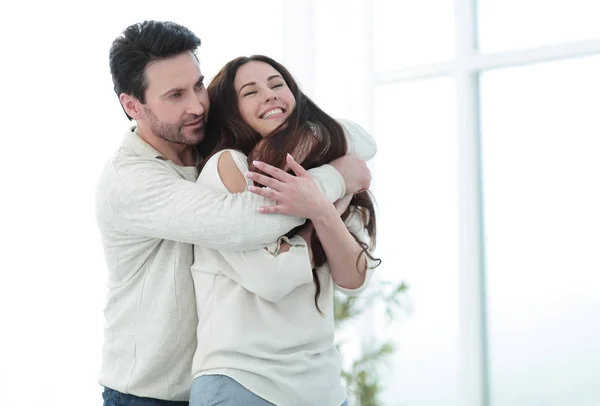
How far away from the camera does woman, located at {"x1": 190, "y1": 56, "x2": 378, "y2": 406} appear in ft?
5.15

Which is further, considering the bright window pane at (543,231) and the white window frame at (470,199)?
the white window frame at (470,199)

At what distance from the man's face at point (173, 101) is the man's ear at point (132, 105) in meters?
0.03

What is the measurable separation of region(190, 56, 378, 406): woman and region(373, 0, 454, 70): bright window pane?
6.80 ft

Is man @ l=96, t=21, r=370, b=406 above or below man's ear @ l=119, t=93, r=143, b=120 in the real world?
below

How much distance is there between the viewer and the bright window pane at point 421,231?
12.1 feet

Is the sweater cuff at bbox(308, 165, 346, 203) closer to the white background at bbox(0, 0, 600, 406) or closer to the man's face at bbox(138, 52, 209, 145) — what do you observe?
the man's face at bbox(138, 52, 209, 145)

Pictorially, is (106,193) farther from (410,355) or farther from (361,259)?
(410,355)

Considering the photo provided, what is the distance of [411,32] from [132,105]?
2351 mm

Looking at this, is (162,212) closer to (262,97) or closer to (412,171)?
(262,97)

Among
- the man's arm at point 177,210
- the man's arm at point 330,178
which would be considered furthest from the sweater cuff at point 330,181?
the man's arm at point 177,210

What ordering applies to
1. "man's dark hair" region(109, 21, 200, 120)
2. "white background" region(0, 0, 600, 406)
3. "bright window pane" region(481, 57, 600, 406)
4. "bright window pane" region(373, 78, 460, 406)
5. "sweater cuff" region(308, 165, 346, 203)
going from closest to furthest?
"sweater cuff" region(308, 165, 346, 203) → "man's dark hair" region(109, 21, 200, 120) → "white background" region(0, 0, 600, 406) → "bright window pane" region(481, 57, 600, 406) → "bright window pane" region(373, 78, 460, 406)

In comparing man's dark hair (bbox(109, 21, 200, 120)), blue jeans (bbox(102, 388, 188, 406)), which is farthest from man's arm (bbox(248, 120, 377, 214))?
blue jeans (bbox(102, 388, 188, 406))

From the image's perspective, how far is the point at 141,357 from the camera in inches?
68.2

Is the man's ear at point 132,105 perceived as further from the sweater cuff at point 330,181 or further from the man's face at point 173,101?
the sweater cuff at point 330,181
